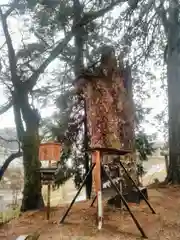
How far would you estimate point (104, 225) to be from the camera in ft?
13.2

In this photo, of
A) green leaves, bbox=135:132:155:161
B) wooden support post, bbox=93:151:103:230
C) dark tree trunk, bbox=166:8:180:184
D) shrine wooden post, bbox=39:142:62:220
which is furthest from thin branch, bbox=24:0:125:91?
green leaves, bbox=135:132:155:161

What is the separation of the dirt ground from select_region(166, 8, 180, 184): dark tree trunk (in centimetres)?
231

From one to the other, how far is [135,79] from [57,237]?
6778 millimetres

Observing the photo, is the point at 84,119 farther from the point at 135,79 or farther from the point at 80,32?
the point at 80,32

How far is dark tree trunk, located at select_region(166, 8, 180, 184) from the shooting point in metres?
7.75

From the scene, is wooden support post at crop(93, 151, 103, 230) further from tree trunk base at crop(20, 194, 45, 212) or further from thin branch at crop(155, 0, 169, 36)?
thin branch at crop(155, 0, 169, 36)

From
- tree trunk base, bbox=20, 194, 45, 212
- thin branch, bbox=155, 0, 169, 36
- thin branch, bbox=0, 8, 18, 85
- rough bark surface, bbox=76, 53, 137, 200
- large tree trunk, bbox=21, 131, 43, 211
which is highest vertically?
thin branch, bbox=155, 0, 169, 36

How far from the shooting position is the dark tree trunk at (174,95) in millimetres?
7754

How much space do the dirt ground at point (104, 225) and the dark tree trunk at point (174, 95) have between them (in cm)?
231

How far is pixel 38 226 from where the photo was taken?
4.29 m

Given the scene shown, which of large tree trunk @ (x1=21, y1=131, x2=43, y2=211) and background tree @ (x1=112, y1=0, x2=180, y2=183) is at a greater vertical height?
background tree @ (x1=112, y1=0, x2=180, y2=183)

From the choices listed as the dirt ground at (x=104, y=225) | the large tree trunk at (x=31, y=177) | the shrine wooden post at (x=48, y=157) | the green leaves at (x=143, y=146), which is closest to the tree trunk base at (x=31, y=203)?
the large tree trunk at (x=31, y=177)

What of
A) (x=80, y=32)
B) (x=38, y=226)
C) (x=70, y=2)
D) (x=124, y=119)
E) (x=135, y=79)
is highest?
(x=70, y=2)

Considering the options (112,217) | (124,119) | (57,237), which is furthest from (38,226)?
(124,119)
